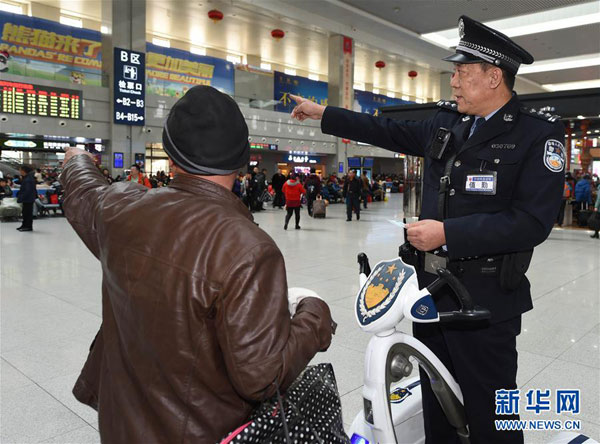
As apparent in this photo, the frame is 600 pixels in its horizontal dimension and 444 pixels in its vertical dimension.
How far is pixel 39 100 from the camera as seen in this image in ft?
47.8

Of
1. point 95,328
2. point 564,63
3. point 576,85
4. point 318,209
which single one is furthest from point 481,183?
point 576,85

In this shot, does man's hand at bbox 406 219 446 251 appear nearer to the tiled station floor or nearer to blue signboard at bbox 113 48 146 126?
the tiled station floor

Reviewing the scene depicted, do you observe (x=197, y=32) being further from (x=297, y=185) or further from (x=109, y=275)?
(x=109, y=275)

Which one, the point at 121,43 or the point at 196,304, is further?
the point at 121,43

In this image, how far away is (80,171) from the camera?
5.05ft

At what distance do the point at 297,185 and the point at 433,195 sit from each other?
31.0 feet

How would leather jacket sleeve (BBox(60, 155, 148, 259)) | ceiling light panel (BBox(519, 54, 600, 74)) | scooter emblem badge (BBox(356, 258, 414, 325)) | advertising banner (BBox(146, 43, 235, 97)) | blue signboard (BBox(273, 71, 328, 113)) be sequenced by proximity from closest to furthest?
leather jacket sleeve (BBox(60, 155, 148, 259)) → scooter emblem badge (BBox(356, 258, 414, 325)) → advertising banner (BBox(146, 43, 235, 97)) → ceiling light panel (BBox(519, 54, 600, 74)) → blue signboard (BBox(273, 71, 328, 113))

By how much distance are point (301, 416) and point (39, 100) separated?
16355mm

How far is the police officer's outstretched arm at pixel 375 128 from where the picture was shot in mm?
1874

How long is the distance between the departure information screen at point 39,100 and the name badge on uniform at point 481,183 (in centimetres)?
1593

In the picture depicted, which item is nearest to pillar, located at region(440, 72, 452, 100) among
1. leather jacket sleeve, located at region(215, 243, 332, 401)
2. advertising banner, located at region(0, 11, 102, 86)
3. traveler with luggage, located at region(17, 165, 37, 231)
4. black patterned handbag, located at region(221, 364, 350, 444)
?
advertising banner, located at region(0, 11, 102, 86)

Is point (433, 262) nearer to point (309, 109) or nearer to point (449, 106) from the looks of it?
point (449, 106)

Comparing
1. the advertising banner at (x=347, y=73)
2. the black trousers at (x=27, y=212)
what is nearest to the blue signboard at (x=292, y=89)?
the advertising banner at (x=347, y=73)

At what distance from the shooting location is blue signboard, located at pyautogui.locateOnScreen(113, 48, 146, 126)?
15352 millimetres
